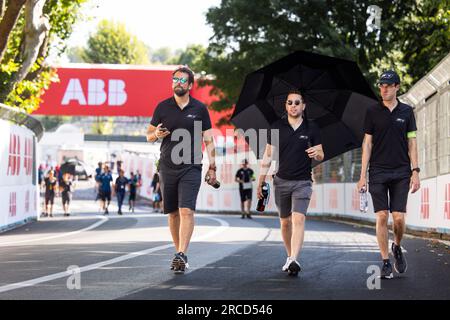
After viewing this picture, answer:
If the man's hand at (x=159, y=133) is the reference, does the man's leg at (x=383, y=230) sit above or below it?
below

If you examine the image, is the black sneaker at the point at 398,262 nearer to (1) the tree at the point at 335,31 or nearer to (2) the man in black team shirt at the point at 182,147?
(2) the man in black team shirt at the point at 182,147

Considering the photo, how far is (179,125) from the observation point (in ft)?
33.4

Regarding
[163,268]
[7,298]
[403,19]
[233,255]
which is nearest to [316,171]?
[403,19]

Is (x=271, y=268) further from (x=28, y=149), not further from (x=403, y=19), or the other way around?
(x=403, y=19)

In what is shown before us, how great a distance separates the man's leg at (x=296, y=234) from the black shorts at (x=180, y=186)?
0.99 metres

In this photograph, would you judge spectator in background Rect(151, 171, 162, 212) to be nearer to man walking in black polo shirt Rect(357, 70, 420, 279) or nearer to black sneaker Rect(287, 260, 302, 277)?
man walking in black polo shirt Rect(357, 70, 420, 279)

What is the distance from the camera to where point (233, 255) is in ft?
41.6

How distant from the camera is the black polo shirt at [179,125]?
33.4 feet

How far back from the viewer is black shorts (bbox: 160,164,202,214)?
33.4 feet

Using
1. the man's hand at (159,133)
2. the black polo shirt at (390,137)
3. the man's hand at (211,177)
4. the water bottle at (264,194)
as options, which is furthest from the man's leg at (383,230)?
the man's hand at (159,133)

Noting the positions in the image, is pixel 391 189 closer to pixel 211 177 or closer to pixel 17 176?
pixel 211 177

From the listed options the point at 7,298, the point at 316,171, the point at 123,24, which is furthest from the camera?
the point at 123,24

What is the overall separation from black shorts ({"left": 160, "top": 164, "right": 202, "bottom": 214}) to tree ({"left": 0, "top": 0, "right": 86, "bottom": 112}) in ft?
40.8
